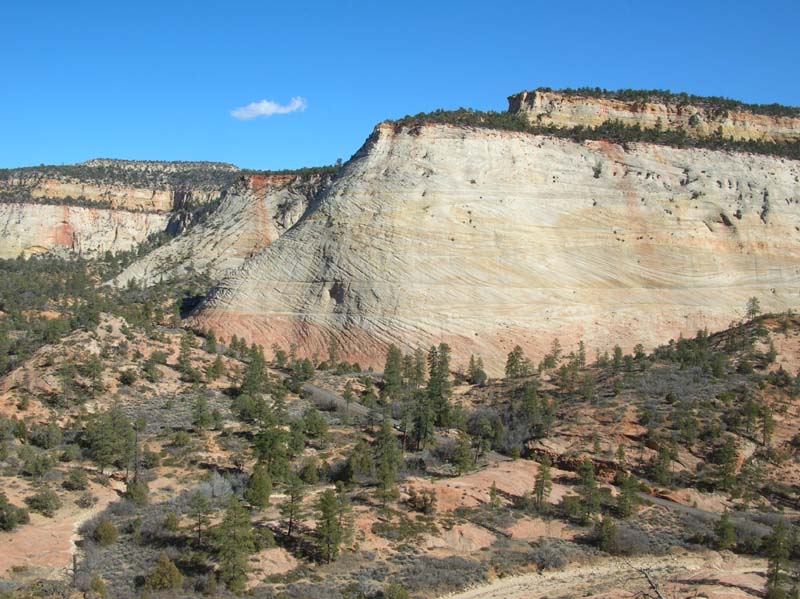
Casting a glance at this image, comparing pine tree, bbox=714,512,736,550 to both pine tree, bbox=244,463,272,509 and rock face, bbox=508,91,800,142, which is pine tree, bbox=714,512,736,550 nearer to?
pine tree, bbox=244,463,272,509

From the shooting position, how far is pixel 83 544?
22.5 metres

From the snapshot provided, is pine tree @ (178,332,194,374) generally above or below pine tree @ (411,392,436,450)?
above

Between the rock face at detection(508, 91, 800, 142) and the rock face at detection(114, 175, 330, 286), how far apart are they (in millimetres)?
22891

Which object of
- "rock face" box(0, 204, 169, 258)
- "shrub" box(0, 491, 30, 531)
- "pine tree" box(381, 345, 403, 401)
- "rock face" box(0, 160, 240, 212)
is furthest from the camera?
"rock face" box(0, 160, 240, 212)

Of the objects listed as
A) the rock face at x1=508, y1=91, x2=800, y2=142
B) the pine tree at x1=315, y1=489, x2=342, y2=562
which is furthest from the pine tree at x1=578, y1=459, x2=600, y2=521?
the rock face at x1=508, y1=91, x2=800, y2=142

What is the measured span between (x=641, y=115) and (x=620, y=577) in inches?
1880

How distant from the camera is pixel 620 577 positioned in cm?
2289

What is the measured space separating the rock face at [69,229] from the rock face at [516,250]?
5245 centimetres

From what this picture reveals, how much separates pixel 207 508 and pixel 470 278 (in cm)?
2754

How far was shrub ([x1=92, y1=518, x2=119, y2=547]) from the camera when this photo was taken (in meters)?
22.5

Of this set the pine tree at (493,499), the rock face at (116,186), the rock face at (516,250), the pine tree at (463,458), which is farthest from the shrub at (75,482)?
the rock face at (116,186)

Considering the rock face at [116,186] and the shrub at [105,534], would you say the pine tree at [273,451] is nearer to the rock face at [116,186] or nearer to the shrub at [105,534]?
the shrub at [105,534]

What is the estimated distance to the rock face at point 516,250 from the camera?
157 ft

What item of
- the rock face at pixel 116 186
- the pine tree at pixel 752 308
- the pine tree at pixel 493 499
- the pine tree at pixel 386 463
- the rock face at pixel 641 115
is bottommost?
the pine tree at pixel 493 499
